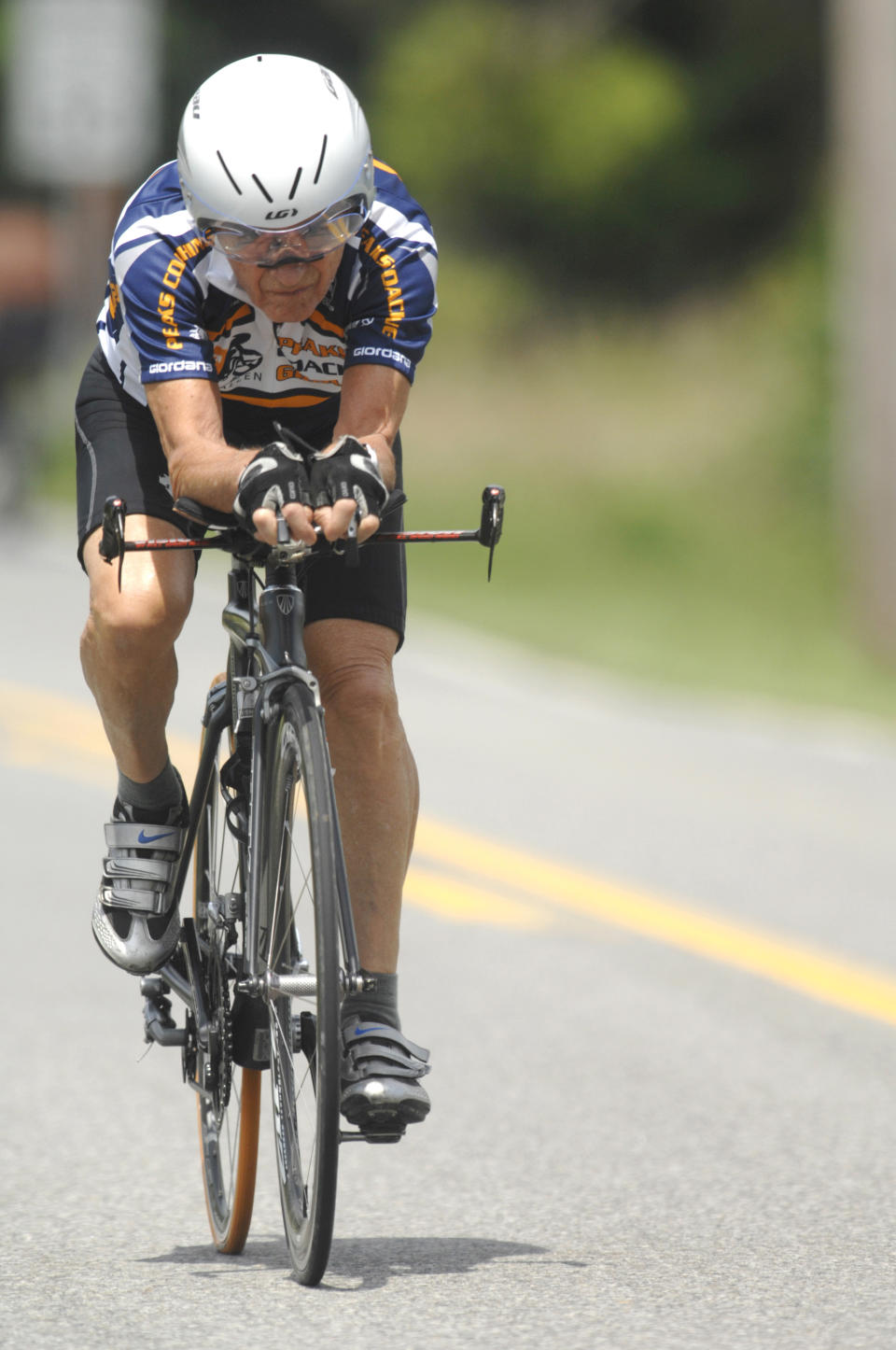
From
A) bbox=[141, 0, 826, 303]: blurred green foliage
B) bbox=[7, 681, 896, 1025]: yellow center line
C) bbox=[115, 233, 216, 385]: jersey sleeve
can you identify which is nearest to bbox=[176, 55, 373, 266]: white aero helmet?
bbox=[115, 233, 216, 385]: jersey sleeve

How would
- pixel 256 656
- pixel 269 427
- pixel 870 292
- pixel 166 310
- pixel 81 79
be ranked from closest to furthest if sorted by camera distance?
pixel 166 310, pixel 256 656, pixel 269 427, pixel 870 292, pixel 81 79

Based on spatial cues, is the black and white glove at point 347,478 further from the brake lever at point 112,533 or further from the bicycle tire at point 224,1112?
the bicycle tire at point 224,1112

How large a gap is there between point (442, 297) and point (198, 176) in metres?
30.1

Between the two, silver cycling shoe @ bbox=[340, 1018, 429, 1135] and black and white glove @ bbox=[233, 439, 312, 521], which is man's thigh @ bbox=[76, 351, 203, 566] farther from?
silver cycling shoe @ bbox=[340, 1018, 429, 1135]

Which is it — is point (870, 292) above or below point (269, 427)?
below

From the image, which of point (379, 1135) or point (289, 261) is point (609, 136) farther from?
point (379, 1135)

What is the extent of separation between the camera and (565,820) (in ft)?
30.2

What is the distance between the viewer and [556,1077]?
19.3ft

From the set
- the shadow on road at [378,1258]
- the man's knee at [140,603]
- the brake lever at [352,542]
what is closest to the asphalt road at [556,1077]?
the shadow on road at [378,1258]

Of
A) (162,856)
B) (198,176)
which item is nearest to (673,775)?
(162,856)

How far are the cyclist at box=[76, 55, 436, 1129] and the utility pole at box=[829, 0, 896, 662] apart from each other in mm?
10348

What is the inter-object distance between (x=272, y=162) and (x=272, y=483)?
53 cm

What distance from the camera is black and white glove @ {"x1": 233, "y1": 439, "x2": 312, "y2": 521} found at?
12.8 ft

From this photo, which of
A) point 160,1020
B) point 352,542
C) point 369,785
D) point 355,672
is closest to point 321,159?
point 352,542
